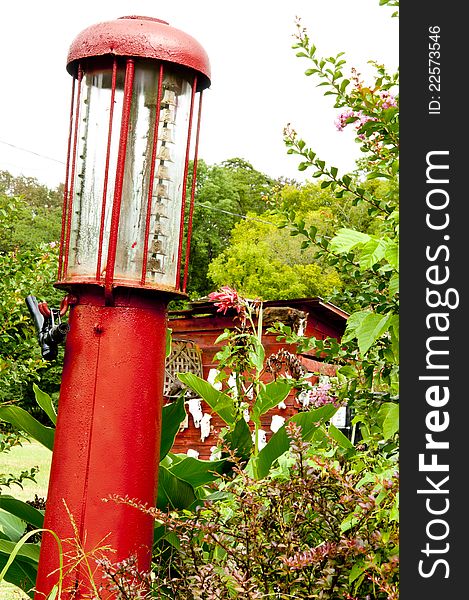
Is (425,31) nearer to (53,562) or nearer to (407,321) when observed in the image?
(407,321)

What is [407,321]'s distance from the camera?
1652 millimetres

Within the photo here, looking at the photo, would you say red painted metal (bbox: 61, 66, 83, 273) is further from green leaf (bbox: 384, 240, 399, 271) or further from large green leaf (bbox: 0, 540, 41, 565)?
green leaf (bbox: 384, 240, 399, 271)

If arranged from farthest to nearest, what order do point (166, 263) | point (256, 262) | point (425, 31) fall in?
1. point (256, 262)
2. point (166, 263)
3. point (425, 31)

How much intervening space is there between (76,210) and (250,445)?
1104 millimetres

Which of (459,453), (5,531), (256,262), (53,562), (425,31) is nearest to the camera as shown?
(459,453)

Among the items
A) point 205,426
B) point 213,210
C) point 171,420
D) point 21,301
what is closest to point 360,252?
point 171,420

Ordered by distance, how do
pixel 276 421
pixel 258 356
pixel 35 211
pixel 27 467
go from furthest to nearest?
pixel 35 211
pixel 27 467
pixel 276 421
pixel 258 356

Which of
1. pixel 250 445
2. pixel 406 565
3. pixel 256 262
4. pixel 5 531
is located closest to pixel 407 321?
pixel 406 565

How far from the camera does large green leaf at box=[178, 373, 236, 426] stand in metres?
3.20

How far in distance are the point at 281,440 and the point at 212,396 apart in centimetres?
47

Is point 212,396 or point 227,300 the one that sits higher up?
point 227,300

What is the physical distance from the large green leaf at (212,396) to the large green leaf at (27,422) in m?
0.53

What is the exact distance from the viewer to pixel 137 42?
8.53 ft

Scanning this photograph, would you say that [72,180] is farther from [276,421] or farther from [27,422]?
[276,421]
